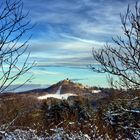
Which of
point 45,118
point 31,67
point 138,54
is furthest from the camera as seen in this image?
point 45,118

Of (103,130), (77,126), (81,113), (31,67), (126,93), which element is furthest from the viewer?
(81,113)

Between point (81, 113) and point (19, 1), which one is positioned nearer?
point (19, 1)

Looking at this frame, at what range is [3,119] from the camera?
7625mm

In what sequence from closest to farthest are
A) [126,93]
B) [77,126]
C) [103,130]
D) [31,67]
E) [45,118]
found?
[31,67], [126,93], [103,130], [77,126], [45,118]

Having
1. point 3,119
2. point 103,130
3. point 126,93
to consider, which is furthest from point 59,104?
point 3,119

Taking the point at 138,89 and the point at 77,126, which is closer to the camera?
the point at 138,89

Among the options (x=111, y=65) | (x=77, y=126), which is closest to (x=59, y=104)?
(x=77, y=126)

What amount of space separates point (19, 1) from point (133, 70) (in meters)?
4.88

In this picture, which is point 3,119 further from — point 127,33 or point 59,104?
point 59,104

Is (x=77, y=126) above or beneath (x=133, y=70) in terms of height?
beneath

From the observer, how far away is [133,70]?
37.3 feet

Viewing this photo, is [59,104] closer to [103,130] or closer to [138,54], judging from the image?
[103,130]

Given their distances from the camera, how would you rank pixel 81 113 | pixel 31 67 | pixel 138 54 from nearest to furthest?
pixel 31 67 < pixel 138 54 < pixel 81 113

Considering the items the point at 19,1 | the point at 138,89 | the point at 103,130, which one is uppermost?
the point at 19,1
